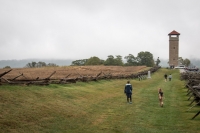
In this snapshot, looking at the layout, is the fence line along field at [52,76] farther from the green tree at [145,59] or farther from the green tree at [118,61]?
the green tree at [118,61]

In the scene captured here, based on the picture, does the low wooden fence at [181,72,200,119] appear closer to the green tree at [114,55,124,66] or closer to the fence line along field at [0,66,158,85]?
the fence line along field at [0,66,158,85]

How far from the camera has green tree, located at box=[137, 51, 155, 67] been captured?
497 ft

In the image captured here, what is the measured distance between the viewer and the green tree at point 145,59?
497 ft

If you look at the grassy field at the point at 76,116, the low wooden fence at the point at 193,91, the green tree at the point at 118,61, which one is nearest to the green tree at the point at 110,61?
the green tree at the point at 118,61

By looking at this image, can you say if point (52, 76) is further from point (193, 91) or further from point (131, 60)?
point (131, 60)

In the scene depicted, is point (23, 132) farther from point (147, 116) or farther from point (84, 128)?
point (147, 116)

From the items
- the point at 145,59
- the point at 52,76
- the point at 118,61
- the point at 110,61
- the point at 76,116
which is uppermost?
the point at 145,59

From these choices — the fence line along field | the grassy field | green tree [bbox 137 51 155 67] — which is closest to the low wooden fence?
the grassy field

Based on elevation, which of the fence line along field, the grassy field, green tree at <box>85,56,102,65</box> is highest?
green tree at <box>85,56,102,65</box>

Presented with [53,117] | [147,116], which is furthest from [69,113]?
[147,116]

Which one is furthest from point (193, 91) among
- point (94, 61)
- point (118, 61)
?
point (118, 61)

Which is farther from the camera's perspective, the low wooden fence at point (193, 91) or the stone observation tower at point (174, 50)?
the stone observation tower at point (174, 50)

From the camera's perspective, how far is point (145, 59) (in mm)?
152500

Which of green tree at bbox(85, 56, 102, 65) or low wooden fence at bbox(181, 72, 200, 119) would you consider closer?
low wooden fence at bbox(181, 72, 200, 119)
